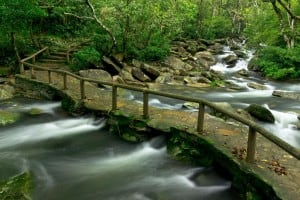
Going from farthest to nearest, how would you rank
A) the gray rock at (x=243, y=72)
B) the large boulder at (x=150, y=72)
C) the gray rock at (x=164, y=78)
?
the gray rock at (x=243, y=72) < the large boulder at (x=150, y=72) < the gray rock at (x=164, y=78)

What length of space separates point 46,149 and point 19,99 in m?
6.39

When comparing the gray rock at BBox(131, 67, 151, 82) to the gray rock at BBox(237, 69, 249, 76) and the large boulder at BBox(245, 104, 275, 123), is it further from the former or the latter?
the large boulder at BBox(245, 104, 275, 123)

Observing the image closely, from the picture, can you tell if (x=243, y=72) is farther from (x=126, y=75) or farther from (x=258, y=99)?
(x=126, y=75)

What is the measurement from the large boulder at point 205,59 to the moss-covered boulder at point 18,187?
65.9 ft

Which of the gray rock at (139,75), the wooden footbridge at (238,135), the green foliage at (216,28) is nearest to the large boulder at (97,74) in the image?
the gray rock at (139,75)

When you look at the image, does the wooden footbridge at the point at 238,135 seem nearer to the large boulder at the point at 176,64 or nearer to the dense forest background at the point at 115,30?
the dense forest background at the point at 115,30

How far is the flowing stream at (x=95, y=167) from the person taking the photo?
627 centimetres

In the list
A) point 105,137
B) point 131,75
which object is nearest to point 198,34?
point 131,75

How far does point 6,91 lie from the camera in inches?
566

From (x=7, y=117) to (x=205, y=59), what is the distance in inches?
777

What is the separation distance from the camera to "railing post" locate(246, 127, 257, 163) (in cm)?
557

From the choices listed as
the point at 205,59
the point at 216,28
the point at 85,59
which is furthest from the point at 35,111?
the point at 216,28

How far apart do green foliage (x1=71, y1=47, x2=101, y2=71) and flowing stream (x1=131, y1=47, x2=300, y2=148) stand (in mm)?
3930

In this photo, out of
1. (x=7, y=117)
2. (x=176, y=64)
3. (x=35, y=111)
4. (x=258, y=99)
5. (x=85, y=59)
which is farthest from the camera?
(x=176, y=64)
